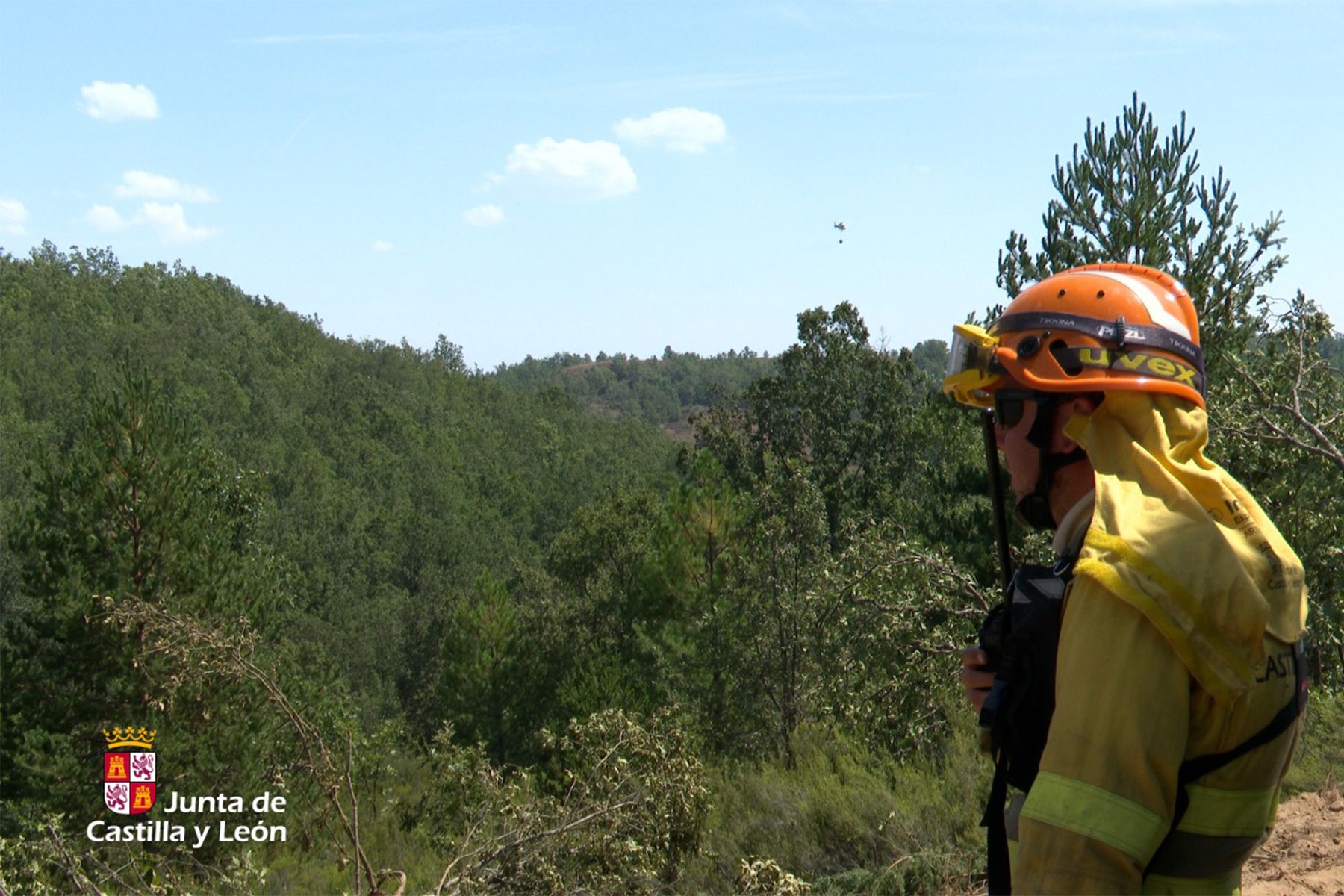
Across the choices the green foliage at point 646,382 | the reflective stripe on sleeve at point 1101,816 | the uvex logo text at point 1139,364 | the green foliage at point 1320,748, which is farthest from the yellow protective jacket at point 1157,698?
the green foliage at point 646,382

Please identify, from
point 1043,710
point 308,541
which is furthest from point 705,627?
point 308,541

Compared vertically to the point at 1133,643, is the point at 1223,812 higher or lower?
lower

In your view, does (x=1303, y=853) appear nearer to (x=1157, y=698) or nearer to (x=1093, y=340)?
(x=1093, y=340)

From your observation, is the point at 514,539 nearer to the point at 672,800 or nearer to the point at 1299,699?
the point at 672,800

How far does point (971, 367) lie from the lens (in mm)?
1773

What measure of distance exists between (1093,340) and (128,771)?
2034 centimetres

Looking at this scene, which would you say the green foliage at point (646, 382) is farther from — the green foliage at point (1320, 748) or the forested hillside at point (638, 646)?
the green foliage at point (1320, 748)

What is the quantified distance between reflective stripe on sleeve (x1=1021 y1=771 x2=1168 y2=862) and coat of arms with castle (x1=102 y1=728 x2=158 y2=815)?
1889cm

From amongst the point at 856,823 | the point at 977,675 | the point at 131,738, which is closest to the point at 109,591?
the point at 131,738

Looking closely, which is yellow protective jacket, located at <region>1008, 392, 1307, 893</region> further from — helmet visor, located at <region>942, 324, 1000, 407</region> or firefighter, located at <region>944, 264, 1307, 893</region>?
helmet visor, located at <region>942, 324, 1000, 407</region>

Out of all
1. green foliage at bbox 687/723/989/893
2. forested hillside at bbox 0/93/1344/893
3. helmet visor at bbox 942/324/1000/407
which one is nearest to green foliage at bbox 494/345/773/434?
forested hillside at bbox 0/93/1344/893

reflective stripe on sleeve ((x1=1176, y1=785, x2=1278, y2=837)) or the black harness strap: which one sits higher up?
the black harness strap

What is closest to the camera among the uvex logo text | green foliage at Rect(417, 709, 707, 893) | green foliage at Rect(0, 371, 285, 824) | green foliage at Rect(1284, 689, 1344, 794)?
the uvex logo text

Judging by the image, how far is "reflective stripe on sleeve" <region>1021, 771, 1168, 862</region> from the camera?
4.17ft
